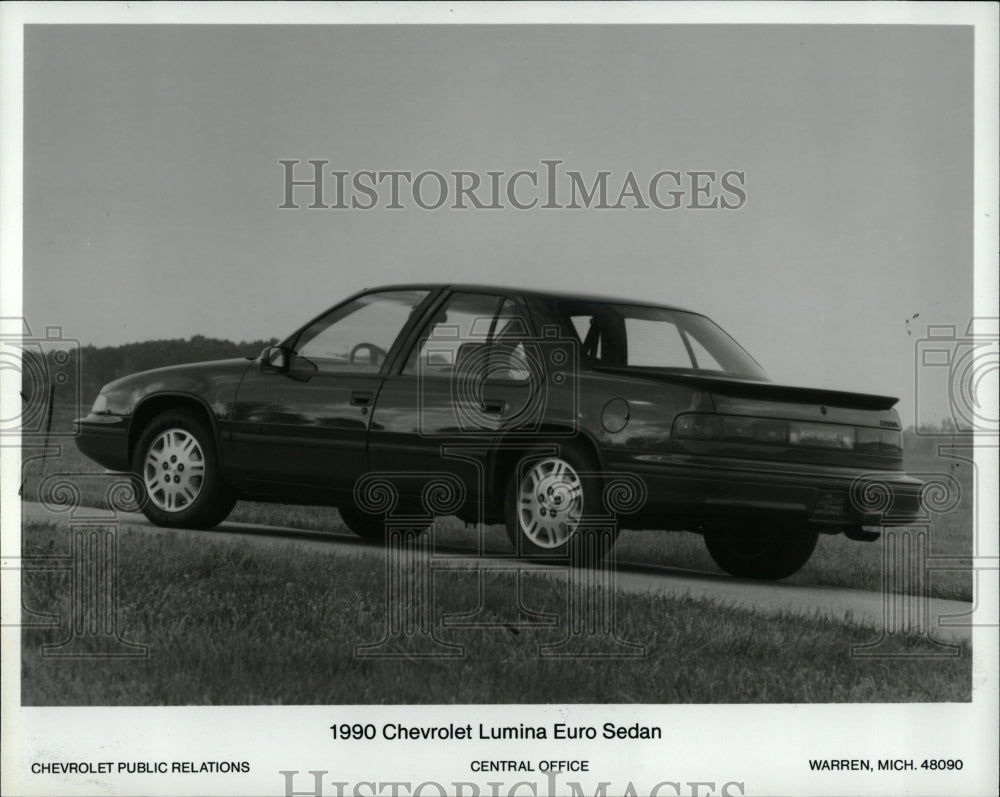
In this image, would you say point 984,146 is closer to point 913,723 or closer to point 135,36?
point 913,723

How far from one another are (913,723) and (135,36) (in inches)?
178

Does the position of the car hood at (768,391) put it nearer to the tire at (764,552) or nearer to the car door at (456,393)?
the car door at (456,393)

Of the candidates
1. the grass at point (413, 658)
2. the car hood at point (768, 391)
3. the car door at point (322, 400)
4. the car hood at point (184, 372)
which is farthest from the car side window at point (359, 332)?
the grass at point (413, 658)

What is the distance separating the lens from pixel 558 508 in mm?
7504

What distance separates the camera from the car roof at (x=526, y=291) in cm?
759

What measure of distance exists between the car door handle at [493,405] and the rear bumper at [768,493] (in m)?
0.59

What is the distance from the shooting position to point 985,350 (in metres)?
7.40

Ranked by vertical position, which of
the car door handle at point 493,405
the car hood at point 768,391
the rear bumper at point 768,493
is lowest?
the rear bumper at point 768,493

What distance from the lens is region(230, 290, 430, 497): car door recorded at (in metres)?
7.89

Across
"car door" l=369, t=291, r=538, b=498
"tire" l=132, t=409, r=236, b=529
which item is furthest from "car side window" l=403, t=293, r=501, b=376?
"tire" l=132, t=409, r=236, b=529

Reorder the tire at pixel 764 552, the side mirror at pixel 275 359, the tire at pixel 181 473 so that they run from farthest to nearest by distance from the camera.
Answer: the tire at pixel 181 473
the side mirror at pixel 275 359
the tire at pixel 764 552

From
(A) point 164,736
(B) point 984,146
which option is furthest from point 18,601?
(B) point 984,146

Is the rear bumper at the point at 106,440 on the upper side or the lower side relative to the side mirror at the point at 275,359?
lower

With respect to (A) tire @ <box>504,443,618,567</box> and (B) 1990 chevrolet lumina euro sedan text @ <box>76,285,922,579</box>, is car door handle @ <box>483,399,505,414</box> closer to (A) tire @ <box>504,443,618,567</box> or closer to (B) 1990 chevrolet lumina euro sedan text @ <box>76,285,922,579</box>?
(B) 1990 chevrolet lumina euro sedan text @ <box>76,285,922,579</box>
